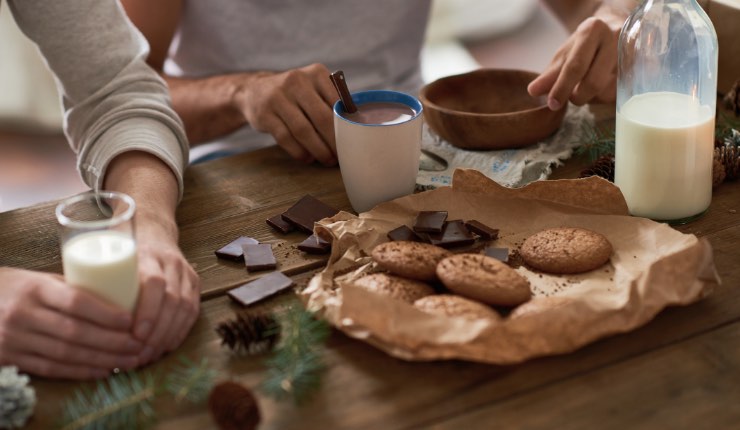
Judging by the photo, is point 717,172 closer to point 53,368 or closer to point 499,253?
point 499,253

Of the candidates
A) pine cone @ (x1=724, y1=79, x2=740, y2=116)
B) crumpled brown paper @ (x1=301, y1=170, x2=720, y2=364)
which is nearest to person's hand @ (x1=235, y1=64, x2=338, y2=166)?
crumpled brown paper @ (x1=301, y1=170, x2=720, y2=364)

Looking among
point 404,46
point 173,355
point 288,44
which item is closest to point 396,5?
point 404,46

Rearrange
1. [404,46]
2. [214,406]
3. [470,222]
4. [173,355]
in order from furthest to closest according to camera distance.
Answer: [404,46] → [470,222] → [173,355] → [214,406]

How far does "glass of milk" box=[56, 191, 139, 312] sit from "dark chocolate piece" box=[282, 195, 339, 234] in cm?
32

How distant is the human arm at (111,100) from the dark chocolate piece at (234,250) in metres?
0.08

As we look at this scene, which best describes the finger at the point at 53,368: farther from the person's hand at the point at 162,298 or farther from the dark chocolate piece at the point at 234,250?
the dark chocolate piece at the point at 234,250

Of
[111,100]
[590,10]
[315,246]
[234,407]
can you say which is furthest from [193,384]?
[590,10]

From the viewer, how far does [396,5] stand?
1.80 m

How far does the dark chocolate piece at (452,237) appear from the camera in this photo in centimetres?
108

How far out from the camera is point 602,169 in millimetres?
1268

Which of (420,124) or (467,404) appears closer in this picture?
(467,404)

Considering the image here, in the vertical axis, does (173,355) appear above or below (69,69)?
below

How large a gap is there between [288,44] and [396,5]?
0.80 feet

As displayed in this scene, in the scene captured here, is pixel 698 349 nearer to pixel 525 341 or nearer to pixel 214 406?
pixel 525 341
